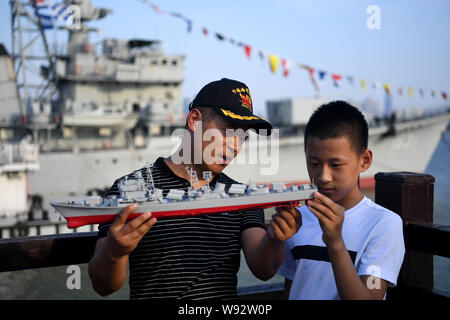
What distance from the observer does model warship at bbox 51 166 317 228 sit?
1695 mm

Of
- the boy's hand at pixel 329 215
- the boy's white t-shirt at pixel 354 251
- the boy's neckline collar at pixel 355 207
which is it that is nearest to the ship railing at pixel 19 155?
the boy's white t-shirt at pixel 354 251

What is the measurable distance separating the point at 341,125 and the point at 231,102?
545 mm

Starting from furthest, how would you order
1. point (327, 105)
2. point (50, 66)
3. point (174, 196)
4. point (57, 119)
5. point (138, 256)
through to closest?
point (50, 66) → point (57, 119) → point (327, 105) → point (138, 256) → point (174, 196)

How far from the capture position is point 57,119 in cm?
2338

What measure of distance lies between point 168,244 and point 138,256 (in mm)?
147

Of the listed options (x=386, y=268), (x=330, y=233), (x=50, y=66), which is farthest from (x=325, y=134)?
(x=50, y=66)

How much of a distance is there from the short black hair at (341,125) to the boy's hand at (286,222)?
44 cm

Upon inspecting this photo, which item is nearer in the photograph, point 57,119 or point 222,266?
point 222,266

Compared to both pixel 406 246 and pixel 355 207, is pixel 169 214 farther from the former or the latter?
pixel 406 246

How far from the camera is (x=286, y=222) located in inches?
67.7

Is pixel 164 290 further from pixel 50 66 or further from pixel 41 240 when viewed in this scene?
pixel 50 66

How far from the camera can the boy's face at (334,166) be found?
6.31 feet

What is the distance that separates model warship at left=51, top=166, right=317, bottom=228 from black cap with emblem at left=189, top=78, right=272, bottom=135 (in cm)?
29

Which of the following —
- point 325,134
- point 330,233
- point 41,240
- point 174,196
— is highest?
point 325,134
